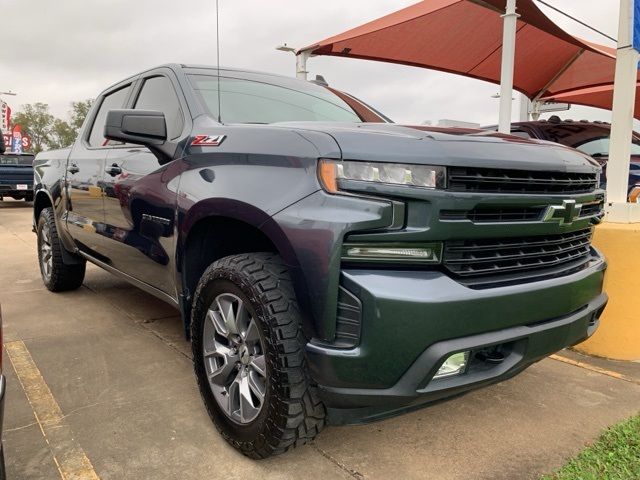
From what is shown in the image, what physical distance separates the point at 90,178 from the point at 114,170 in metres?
0.55

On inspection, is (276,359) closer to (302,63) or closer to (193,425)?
(193,425)

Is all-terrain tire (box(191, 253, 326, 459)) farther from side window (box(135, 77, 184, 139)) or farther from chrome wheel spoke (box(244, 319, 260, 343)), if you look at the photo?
side window (box(135, 77, 184, 139))

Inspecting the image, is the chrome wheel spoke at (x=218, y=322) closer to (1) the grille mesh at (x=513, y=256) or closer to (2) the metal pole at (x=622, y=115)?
(1) the grille mesh at (x=513, y=256)

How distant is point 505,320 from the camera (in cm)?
191

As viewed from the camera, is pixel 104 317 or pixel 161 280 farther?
pixel 104 317

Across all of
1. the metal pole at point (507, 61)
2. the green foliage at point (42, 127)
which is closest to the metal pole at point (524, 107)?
the metal pole at point (507, 61)

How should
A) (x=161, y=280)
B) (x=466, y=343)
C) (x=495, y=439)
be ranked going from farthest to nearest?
(x=161, y=280)
(x=495, y=439)
(x=466, y=343)

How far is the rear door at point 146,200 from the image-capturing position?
277 cm

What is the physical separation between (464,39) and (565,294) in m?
10.6

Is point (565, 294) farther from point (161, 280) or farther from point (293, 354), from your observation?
point (161, 280)

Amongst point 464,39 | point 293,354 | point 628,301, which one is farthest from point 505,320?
point 464,39

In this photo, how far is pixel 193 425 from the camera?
2.56 meters

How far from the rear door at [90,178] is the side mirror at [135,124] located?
1.03 metres

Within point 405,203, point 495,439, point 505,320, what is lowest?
point 495,439
